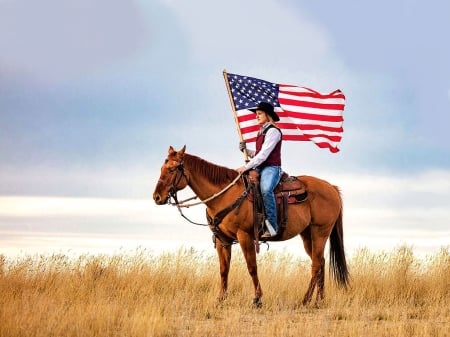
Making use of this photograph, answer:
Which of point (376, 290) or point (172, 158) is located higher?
point (172, 158)

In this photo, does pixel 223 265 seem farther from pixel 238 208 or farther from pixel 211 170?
pixel 211 170

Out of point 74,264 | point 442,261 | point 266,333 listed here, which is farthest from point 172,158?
point 442,261

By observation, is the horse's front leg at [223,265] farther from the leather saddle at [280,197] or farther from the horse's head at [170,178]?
the horse's head at [170,178]

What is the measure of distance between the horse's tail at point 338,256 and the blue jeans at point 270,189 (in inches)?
77.9

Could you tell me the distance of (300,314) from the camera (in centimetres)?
1235

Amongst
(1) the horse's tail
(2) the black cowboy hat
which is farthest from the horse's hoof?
(2) the black cowboy hat

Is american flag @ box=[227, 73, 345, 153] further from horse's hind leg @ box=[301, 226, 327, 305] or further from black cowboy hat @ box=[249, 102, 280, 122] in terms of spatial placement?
horse's hind leg @ box=[301, 226, 327, 305]

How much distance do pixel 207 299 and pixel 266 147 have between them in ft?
9.28

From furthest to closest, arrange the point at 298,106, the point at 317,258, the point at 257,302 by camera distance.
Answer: the point at 298,106
the point at 317,258
the point at 257,302

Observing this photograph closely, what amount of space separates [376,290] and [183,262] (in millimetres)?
3962

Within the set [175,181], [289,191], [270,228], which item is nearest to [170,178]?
[175,181]

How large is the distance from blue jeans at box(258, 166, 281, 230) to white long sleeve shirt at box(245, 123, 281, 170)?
0.27 m

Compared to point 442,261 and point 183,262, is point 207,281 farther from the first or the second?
point 442,261

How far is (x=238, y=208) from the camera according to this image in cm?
1279
